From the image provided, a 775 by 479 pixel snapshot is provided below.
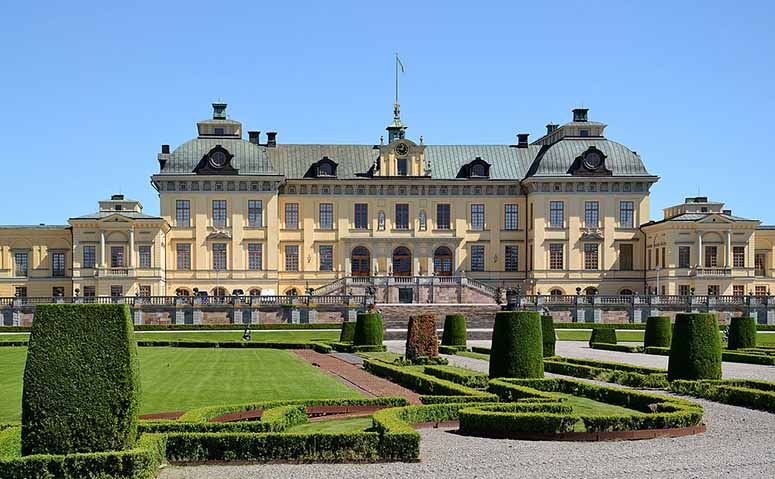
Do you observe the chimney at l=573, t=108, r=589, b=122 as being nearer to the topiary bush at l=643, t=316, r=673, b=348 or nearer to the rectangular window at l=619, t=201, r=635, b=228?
the rectangular window at l=619, t=201, r=635, b=228

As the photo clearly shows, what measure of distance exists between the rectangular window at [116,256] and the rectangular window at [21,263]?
6.60 metres

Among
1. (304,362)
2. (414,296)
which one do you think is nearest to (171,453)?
(304,362)

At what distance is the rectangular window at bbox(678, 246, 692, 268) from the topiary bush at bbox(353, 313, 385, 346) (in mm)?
30753

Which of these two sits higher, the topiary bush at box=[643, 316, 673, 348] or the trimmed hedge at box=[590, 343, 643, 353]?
the topiary bush at box=[643, 316, 673, 348]

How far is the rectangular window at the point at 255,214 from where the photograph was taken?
65.6m

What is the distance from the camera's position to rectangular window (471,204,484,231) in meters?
68.1

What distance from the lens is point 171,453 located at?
44.6ft

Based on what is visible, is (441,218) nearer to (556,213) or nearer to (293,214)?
(556,213)

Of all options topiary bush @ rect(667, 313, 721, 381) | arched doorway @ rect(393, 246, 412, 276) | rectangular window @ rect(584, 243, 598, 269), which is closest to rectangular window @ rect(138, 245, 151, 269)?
arched doorway @ rect(393, 246, 412, 276)

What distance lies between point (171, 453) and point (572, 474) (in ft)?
16.5

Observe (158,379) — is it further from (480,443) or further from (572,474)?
(572,474)

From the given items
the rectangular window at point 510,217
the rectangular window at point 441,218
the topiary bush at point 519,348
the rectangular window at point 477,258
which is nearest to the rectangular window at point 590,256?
the rectangular window at point 510,217

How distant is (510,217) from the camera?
6825cm

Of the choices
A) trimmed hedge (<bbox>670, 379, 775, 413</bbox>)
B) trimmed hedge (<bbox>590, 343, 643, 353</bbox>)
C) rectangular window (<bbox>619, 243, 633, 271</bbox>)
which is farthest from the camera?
rectangular window (<bbox>619, 243, 633, 271</bbox>)
